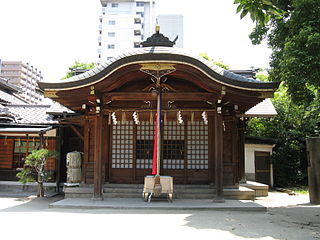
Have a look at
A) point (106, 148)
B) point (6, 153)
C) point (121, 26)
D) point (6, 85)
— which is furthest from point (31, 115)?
point (121, 26)

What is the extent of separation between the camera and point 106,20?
64.3 meters

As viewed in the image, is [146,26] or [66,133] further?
[146,26]

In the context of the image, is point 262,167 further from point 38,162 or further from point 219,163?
point 38,162

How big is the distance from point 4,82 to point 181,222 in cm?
1976

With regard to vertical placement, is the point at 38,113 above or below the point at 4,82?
below

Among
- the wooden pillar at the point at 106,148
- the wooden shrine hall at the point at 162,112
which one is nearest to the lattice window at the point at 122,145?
the wooden shrine hall at the point at 162,112

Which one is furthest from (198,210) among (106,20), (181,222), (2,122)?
(106,20)

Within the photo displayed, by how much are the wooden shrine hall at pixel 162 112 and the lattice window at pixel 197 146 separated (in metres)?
0.04

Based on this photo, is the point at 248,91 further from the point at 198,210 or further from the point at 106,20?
the point at 106,20

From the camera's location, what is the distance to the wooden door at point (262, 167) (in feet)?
54.9

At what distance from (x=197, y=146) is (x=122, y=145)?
9.46ft

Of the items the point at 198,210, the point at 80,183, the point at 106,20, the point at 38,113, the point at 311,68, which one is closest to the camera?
the point at 311,68

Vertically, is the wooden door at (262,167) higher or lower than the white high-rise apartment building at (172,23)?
lower

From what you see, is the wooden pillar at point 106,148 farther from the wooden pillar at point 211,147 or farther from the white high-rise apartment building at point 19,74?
the white high-rise apartment building at point 19,74
